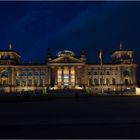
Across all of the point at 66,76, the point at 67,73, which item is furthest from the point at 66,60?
the point at 66,76

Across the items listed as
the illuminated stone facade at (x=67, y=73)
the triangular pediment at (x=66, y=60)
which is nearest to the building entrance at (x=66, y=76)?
the illuminated stone facade at (x=67, y=73)

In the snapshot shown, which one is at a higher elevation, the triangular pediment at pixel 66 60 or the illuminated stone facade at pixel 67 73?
the triangular pediment at pixel 66 60

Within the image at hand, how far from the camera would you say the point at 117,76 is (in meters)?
155

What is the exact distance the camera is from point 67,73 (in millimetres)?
155000

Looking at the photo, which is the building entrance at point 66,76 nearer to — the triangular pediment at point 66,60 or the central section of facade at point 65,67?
the central section of facade at point 65,67

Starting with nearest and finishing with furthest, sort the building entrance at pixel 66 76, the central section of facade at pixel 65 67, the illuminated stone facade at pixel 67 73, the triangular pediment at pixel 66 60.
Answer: the illuminated stone facade at pixel 67 73 < the central section of facade at pixel 65 67 < the triangular pediment at pixel 66 60 < the building entrance at pixel 66 76

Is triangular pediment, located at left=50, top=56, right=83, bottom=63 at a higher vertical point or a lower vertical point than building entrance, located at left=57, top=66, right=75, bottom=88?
higher

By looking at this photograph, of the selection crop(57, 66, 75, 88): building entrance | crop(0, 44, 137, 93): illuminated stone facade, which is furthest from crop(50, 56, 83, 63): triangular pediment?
crop(57, 66, 75, 88): building entrance

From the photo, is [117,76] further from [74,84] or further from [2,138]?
[2,138]

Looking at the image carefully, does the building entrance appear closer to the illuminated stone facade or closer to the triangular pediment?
the illuminated stone facade

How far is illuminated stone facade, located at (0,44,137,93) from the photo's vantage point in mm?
151750

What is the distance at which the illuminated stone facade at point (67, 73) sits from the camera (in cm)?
15175

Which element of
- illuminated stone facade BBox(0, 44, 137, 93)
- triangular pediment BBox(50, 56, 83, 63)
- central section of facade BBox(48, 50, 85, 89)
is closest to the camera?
illuminated stone facade BBox(0, 44, 137, 93)

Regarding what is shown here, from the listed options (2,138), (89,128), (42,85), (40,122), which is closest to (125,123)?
(89,128)
